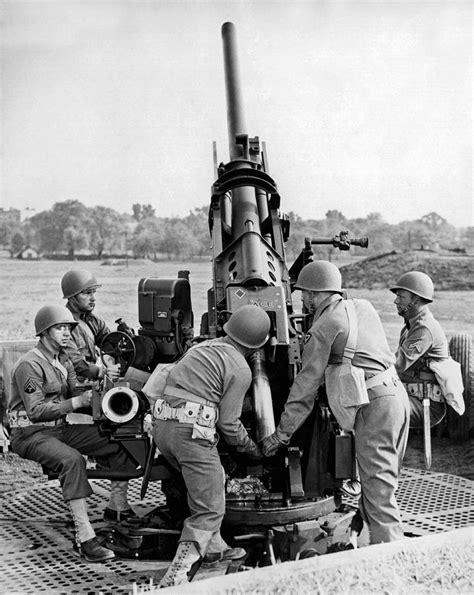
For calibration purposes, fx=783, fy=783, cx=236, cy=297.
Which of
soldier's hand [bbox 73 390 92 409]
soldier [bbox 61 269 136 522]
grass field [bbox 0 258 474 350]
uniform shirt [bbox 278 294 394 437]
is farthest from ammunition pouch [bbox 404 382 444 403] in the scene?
grass field [bbox 0 258 474 350]

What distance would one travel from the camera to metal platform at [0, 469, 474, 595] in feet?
13.9

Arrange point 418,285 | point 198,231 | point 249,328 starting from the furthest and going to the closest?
1. point 198,231
2. point 418,285
3. point 249,328

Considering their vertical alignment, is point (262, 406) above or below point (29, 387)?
below

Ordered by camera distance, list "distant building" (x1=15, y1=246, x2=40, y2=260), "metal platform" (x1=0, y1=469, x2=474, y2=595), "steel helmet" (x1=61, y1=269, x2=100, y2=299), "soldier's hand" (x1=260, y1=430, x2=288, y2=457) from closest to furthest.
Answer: "metal platform" (x1=0, y1=469, x2=474, y2=595) < "soldier's hand" (x1=260, y1=430, x2=288, y2=457) < "steel helmet" (x1=61, y1=269, x2=100, y2=299) < "distant building" (x1=15, y1=246, x2=40, y2=260)

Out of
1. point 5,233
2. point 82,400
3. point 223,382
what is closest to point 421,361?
point 223,382

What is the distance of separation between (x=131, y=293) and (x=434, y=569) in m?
14.8

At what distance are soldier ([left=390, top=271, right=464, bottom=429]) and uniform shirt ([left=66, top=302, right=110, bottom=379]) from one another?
2292mm

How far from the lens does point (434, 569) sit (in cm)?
347

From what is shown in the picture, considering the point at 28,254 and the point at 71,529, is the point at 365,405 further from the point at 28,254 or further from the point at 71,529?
the point at 28,254

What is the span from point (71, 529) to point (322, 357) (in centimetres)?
210

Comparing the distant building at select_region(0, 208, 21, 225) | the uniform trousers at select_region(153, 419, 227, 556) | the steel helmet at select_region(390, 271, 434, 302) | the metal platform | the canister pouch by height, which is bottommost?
the metal platform

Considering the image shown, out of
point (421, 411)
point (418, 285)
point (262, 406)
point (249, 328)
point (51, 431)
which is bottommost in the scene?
point (421, 411)

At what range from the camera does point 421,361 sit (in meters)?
6.00

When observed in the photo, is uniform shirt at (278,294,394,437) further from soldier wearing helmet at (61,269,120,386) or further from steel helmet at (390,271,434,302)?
soldier wearing helmet at (61,269,120,386)
